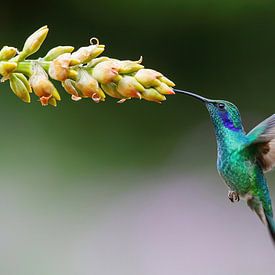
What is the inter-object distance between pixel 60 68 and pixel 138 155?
4.81 m

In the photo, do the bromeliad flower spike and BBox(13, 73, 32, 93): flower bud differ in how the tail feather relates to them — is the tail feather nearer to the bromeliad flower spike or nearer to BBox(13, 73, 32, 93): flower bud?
the bromeliad flower spike

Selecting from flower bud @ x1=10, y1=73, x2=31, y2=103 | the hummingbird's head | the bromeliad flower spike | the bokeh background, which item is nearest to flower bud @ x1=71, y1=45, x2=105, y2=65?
the bromeliad flower spike

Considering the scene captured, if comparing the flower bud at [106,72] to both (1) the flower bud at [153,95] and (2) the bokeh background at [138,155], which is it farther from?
(2) the bokeh background at [138,155]

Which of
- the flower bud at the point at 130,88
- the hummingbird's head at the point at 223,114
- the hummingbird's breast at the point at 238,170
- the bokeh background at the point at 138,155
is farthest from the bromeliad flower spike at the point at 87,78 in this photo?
the bokeh background at the point at 138,155

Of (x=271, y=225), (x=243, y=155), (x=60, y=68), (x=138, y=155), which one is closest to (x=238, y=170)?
(x=243, y=155)

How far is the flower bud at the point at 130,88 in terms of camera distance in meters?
1.22

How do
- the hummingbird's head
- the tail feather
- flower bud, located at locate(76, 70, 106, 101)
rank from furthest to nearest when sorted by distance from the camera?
the tail feather → the hummingbird's head → flower bud, located at locate(76, 70, 106, 101)

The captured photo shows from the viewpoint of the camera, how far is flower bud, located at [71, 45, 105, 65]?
1.25 metres

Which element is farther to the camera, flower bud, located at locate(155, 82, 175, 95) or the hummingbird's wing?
the hummingbird's wing

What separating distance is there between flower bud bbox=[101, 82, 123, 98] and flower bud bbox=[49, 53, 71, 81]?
0.08 meters

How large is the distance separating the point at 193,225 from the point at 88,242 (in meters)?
0.75

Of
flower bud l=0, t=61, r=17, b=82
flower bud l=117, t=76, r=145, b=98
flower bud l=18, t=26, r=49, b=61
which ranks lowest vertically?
flower bud l=117, t=76, r=145, b=98

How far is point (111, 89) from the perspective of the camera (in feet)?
4.07

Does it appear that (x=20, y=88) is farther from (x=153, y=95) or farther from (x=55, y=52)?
(x=153, y=95)
